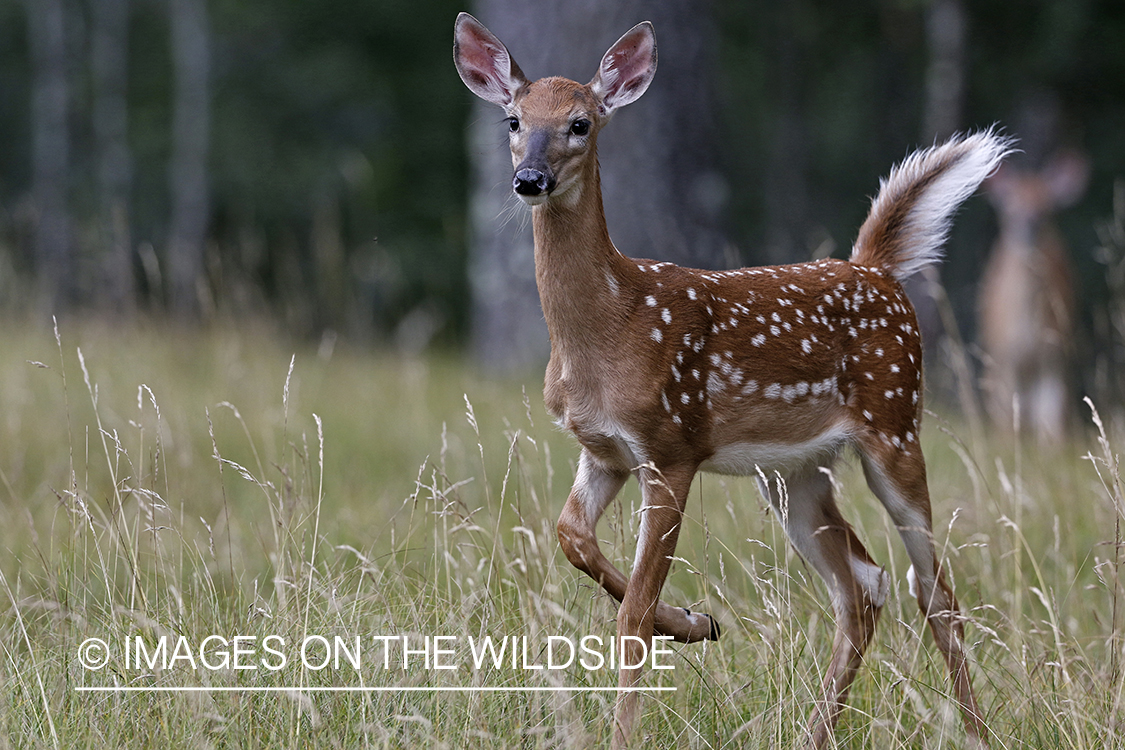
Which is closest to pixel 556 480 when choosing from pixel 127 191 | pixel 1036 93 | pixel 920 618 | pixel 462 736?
pixel 920 618

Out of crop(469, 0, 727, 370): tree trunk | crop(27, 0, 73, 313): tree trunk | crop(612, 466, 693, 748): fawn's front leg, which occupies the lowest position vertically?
crop(27, 0, 73, 313): tree trunk

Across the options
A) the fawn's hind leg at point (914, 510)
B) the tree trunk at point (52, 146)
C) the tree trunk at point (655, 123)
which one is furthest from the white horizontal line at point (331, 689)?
the tree trunk at point (52, 146)

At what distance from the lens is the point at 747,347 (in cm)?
343

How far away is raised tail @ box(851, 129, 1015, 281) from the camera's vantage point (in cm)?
394

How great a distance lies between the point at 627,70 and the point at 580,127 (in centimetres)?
31

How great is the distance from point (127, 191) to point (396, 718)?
19.6 metres

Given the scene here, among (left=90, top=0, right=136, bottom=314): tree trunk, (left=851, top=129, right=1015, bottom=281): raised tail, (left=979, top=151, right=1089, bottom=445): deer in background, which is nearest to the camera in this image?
(left=851, top=129, right=1015, bottom=281): raised tail

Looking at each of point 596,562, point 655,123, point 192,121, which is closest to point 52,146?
point 192,121

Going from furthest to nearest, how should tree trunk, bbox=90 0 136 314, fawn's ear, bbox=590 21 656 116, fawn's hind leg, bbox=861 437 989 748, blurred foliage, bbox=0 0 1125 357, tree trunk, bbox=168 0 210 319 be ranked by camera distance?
tree trunk, bbox=90 0 136 314, tree trunk, bbox=168 0 210 319, blurred foliage, bbox=0 0 1125 357, fawn's hind leg, bbox=861 437 989 748, fawn's ear, bbox=590 21 656 116

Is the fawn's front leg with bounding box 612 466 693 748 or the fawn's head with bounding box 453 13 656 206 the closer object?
the fawn's front leg with bounding box 612 466 693 748

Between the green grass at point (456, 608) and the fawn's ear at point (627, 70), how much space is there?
95cm

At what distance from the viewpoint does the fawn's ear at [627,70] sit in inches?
133

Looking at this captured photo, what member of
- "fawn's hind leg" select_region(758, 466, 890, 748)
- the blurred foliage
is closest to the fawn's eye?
"fawn's hind leg" select_region(758, 466, 890, 748)

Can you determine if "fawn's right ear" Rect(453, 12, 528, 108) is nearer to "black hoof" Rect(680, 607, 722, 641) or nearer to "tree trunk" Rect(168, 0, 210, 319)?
"black hoof" Rect(680, 607, 722, 641)
